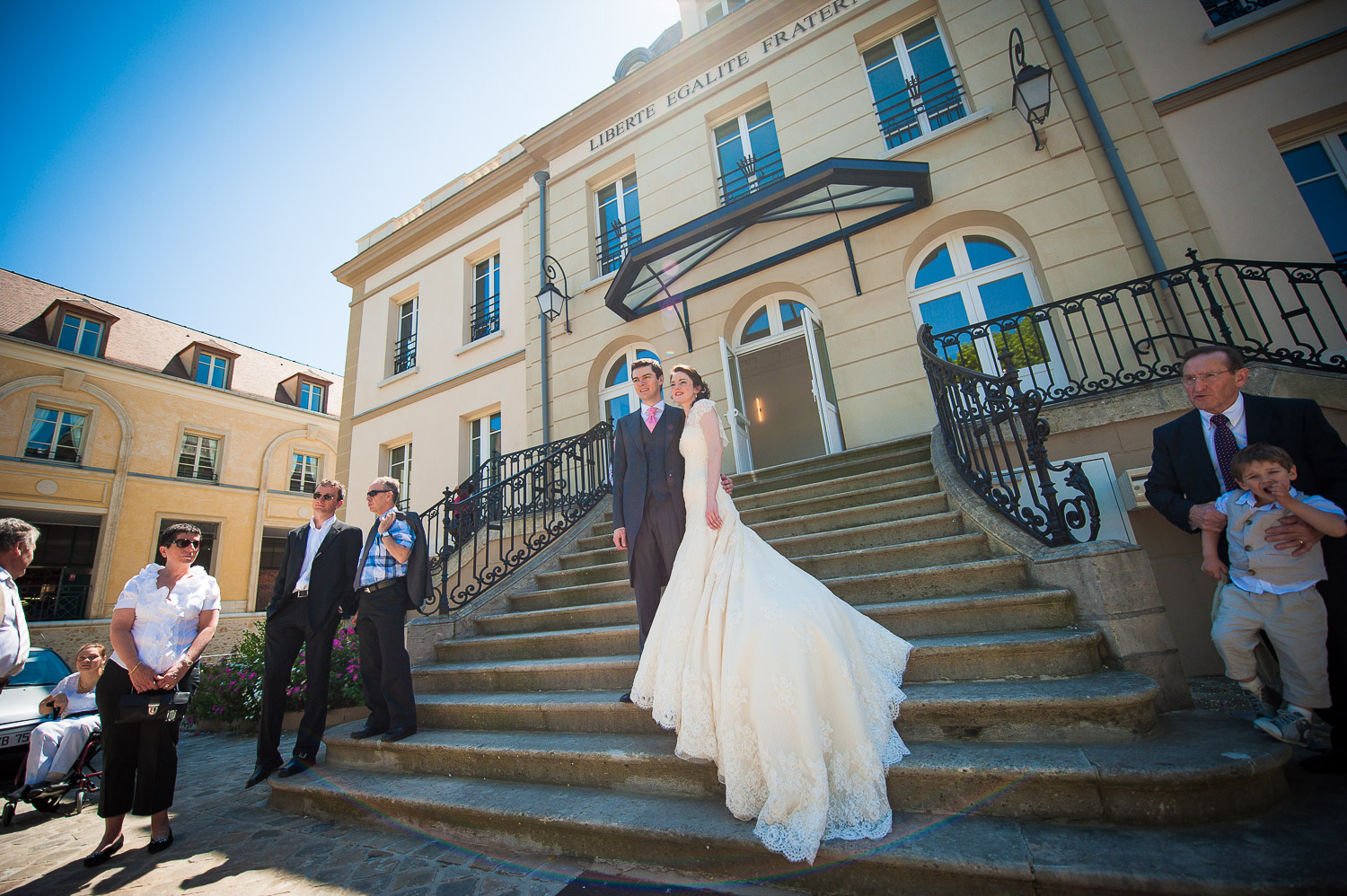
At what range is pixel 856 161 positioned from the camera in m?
6.61

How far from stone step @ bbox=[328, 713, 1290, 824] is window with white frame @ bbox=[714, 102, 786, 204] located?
838 centimetres

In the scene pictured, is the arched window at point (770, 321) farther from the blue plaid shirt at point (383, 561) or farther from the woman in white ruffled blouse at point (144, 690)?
the woman in white ruffled blouse at point (144, 690)

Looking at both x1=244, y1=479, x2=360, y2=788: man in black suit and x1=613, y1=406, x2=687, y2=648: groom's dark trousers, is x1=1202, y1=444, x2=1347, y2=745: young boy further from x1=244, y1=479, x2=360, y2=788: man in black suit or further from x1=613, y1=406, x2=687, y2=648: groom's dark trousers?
x1=244, y1=479, x2=360, y2=788: man in black suit

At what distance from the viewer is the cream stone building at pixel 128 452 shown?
15.1m

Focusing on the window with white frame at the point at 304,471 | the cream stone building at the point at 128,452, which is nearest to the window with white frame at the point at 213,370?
the cream stone building at the point at 128,452

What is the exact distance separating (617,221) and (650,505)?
8480 millimetres

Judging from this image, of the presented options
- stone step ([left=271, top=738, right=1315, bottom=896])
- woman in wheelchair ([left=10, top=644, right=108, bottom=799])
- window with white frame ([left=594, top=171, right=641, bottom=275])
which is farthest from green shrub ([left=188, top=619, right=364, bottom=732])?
window with white frame ([left=594, top=171, right=641, bottom=275])

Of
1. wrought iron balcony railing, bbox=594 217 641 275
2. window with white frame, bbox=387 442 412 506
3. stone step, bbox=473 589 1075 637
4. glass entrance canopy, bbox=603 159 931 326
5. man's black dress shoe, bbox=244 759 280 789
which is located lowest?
man's black dress shoe, bbox=244 759 280 789

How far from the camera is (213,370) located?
19.8 metres

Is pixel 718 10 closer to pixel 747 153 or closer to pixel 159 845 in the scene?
pixel 747 153

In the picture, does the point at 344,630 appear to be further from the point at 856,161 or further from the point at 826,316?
the point at 856,161

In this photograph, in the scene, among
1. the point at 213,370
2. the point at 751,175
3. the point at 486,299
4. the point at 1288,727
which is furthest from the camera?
the point at 213,370

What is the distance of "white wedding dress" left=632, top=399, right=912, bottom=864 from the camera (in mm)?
2012

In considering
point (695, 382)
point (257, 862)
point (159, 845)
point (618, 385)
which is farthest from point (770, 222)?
point (159, 845)
